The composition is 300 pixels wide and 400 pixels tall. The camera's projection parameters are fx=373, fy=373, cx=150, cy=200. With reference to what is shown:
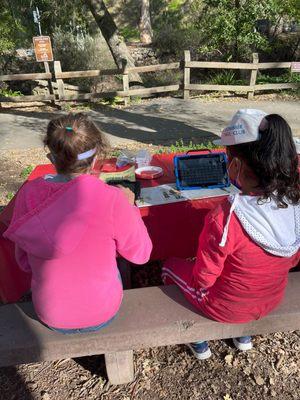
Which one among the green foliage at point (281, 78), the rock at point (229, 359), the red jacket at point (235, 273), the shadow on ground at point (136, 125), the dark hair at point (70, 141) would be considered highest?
the dark hair at point (70, 141)

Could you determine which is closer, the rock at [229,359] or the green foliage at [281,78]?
the rock at [229,359]

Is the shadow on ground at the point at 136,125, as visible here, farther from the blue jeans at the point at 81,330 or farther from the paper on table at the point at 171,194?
the blue jeans at the point at 81,330

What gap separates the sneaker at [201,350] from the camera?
234 centimetres

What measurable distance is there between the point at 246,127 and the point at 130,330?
1.16 metres

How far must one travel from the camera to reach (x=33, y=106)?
422 inches

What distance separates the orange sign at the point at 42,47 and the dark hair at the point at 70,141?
30.1 feet

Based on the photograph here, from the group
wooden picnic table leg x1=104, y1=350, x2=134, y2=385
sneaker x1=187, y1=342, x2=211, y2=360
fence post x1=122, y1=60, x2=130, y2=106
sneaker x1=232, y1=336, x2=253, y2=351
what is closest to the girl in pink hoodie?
wooden picnic table leg x1=104, y1=350, x2=134, y2=385

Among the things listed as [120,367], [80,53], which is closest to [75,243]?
[120,367]

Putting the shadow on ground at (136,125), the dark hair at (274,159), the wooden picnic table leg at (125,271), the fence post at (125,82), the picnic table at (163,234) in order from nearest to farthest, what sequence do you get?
the dark hair at (274,159) → the picnic table at (163,234) → the wooden picnic table leg at (125,271) → the shadow on ground at (136,125) → the fence post at (125,82)

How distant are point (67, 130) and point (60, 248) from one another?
544 mm

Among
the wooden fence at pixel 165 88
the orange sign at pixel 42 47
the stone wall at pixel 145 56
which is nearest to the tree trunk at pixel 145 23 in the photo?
the stone wall at pixel 145 56

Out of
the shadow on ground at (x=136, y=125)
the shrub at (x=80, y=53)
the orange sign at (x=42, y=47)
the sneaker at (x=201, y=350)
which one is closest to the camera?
the sneaker at (x=201, y=350)

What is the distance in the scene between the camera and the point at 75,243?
1537 millimetres

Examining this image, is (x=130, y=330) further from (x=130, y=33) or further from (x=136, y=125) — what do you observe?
(x=130, y=33)
